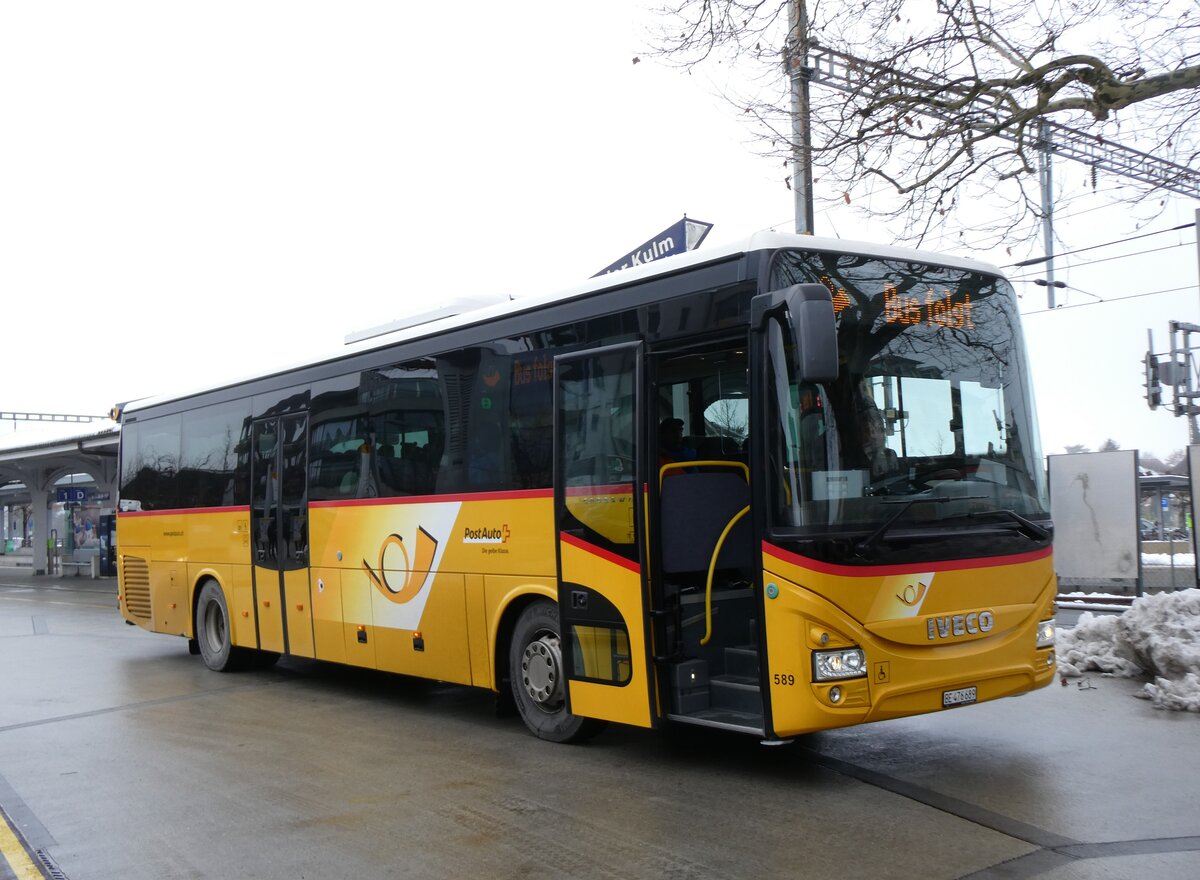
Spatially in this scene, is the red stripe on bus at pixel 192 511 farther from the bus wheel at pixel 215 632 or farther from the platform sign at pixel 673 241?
the platform sign at pixel 673 241

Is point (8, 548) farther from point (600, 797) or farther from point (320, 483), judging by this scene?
point (600, 797)

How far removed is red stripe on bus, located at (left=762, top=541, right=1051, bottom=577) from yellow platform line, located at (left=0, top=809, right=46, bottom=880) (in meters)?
4.23

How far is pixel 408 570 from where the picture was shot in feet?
31.0

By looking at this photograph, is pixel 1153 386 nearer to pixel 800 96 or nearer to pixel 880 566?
pixel 800 96

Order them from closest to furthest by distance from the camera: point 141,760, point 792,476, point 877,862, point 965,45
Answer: point 877,862 < point 792,476 < point 141,760 < point 965,45

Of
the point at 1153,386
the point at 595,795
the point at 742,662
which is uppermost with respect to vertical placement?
the point at 1153,386

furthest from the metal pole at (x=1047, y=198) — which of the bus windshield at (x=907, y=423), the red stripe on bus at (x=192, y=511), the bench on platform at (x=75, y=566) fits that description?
the bench on platform at (x=75, y=566)

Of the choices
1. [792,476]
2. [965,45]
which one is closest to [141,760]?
[792,476]

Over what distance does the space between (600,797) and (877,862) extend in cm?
193

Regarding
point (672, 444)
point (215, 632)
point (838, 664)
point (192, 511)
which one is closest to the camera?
point (838, 664)

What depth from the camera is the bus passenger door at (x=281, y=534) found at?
11.1 metres

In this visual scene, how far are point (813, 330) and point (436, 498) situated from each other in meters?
4.25

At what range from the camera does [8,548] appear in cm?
6981

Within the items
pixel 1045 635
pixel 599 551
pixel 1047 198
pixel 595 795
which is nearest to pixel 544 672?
pixel 599 551
